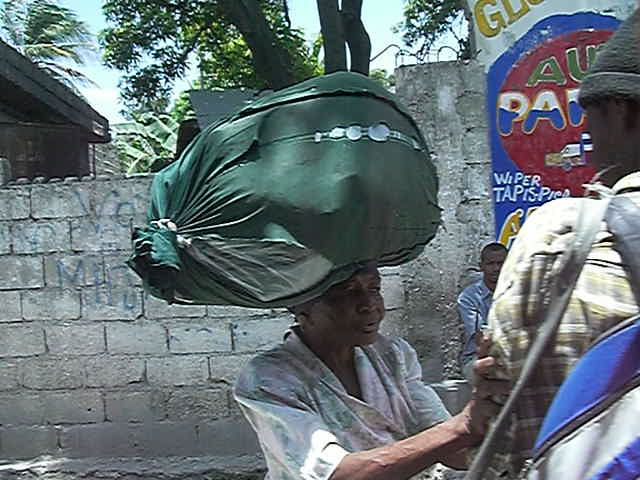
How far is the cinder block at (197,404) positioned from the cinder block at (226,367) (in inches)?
2.6

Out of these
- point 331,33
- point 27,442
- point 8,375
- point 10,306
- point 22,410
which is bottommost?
point 27,442

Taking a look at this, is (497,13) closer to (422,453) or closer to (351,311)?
(351,311)

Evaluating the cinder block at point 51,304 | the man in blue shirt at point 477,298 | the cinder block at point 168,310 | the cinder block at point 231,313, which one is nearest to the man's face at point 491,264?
the man in blue shirt at point 477,298

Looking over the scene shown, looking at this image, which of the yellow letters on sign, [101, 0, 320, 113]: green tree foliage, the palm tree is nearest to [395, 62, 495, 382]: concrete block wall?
the yellow letters on sign

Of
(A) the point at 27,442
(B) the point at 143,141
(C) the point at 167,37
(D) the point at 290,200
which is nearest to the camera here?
(D) the point at 290,200

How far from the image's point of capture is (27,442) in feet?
18.2

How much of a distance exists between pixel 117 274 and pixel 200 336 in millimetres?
570

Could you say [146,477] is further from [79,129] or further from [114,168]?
[114,168]

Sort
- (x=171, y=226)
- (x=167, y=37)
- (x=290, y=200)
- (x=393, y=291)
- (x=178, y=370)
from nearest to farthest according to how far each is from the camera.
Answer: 1. (x=290, y=200)
2. (x=171, y=226)
3. (x=393, y=291)
4. (x=178, y=370)
5. (x=167, y=37)

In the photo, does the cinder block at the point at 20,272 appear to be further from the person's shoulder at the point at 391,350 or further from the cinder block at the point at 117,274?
the person's shoulder at the point at 391,350

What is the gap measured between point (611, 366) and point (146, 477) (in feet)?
14.5

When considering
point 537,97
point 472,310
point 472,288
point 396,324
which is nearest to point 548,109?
point 537,97

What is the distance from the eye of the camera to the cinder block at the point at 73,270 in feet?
17.6

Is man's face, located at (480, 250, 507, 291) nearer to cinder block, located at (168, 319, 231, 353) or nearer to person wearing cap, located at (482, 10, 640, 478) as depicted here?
cinder block, located at (168, 319, 231, 353)
